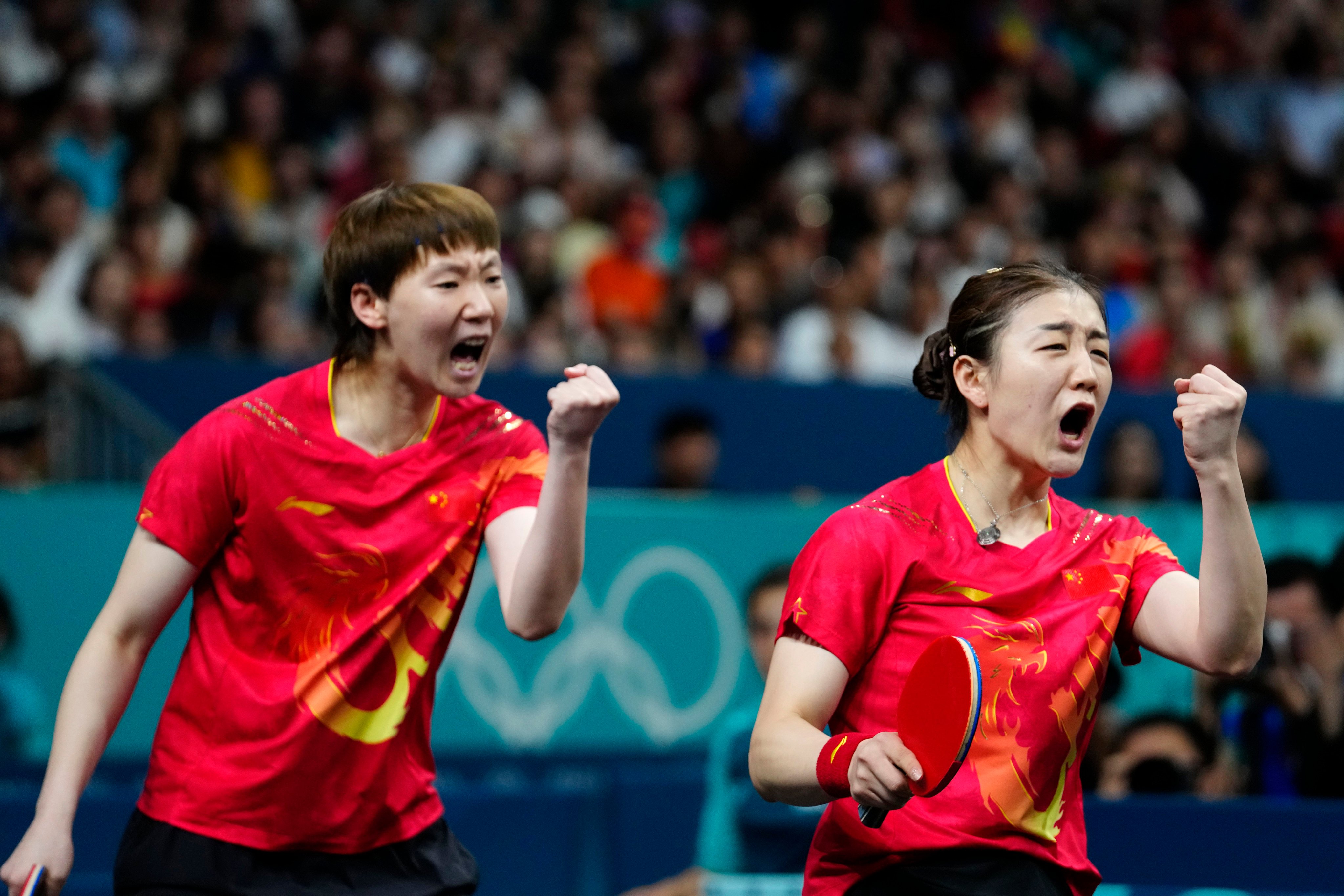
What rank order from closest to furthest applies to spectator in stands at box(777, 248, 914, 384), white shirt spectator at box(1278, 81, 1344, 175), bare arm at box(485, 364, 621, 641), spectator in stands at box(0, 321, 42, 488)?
bare arm at box(485, 364, 621, 641) → spectator in stands at box(0, 321, 42, 488) → spectator in stands at box(777, 248, 914, 384) → white shirt spectator at box(1278, 81, 1344, 175)

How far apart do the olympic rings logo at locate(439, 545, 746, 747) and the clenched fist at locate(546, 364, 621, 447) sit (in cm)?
332

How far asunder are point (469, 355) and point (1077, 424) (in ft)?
3.64

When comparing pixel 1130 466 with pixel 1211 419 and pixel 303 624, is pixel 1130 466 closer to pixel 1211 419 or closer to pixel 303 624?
pixel 1211 419

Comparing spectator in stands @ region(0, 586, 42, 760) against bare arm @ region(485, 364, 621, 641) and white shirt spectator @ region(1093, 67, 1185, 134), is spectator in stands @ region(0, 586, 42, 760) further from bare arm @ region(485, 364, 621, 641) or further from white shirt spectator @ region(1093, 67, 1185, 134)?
white shirt spectator @ region(1093, 67, 1185, 134)

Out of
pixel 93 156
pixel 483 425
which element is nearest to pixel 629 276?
pixel 93 156

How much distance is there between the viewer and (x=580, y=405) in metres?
2.40

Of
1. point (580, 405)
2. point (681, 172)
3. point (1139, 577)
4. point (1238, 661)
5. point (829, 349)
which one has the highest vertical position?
point (681, 172)

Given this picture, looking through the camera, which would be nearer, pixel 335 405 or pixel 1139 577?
pixel 1139 577

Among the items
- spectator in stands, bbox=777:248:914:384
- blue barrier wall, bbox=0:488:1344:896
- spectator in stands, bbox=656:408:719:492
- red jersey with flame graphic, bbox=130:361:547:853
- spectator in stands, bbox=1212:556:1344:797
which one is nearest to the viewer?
red jersey with flame graphic, bbox=130:361:547:853

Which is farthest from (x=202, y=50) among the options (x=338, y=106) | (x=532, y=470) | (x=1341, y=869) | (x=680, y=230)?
(x=1341, y=869)

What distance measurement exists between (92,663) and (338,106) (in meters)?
6.90

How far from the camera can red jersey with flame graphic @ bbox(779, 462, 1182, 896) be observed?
2373 mm

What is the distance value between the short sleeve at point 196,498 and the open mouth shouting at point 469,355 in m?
0.43

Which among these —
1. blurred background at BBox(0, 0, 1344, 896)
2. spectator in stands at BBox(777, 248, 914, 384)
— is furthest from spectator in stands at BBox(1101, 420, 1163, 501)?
spectator in stands at BBox(777, 248, 914, 384)
